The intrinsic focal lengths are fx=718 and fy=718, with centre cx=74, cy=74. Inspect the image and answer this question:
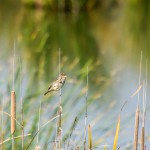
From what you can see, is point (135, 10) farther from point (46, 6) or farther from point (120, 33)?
point (120, 33)

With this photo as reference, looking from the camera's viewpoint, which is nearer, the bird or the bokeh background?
the bird

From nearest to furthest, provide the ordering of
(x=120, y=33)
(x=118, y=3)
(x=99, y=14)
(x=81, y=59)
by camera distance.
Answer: (x=81, y=59) < (x=120, y=33) < (x=99, y=14) < (x=118, y=3)

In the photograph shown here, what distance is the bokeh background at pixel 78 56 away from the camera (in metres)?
4.79

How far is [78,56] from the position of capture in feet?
37.5

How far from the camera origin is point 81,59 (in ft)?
36.6

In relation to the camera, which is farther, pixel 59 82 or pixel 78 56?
pixel 78 56

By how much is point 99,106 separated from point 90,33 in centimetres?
Answer: 741

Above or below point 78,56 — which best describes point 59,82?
below

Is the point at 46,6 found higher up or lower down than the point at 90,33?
higher up

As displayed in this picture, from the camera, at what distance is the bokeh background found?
479cm

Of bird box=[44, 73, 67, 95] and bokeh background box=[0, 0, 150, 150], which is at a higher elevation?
bokeh background box=[0, 0, 150, 150]

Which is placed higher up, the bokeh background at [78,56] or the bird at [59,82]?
the bokeh background at [78,56]

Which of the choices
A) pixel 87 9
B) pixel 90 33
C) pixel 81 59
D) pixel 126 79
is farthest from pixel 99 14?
pixel 126 79

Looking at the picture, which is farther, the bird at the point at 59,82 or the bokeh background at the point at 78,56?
the bokeh background at the point at 78,56
